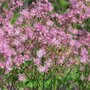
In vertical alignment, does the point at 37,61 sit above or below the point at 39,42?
below

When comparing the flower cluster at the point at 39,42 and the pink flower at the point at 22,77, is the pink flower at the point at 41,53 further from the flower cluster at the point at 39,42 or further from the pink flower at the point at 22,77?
the pink flower at the point at 22,77

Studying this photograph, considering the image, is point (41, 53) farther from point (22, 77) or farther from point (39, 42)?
point (22, 77)

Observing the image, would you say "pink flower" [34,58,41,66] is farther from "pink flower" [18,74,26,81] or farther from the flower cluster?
"pink flower" [18,74,26,81]

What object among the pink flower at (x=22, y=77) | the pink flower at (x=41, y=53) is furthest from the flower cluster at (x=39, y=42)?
the pink flower at (x=22, y=77)

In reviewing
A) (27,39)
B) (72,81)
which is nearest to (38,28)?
(27,39)

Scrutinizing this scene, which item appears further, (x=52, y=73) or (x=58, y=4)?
(x=58, y=4)

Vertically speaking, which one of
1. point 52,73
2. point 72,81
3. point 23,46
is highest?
point 23,46

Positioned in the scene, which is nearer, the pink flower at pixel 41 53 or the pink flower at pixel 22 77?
the pink flower at pixel 41 53

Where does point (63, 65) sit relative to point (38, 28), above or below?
below

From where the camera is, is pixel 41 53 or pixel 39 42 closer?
pixel 41 53

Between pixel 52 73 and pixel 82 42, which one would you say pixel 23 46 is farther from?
pixel 82 42

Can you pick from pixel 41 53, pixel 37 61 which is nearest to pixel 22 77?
pixel 37 61
